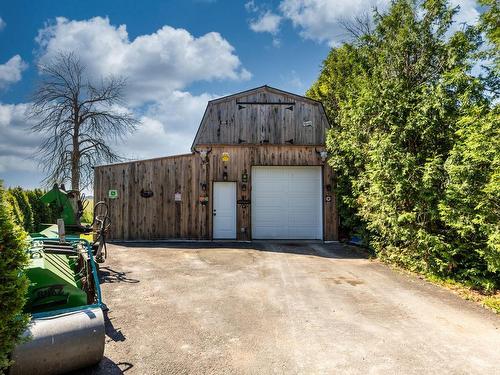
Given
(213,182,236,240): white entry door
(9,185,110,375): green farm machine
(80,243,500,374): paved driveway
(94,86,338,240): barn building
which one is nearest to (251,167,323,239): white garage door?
(94,86,338,240): barn building

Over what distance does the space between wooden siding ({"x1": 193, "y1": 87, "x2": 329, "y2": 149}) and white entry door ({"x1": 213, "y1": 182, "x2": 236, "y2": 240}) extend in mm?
1916

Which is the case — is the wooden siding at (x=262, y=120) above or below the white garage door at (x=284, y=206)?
above

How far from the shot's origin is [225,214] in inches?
462

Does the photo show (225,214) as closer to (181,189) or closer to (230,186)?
(230,186)

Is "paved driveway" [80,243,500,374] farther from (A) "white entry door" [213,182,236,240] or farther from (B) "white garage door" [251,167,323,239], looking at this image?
(B) "white garage door" [251,167,323,239]

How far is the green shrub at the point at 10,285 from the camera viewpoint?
2348 mm

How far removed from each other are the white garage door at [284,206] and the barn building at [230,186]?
0.04 meters

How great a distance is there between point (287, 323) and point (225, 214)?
24.6ft

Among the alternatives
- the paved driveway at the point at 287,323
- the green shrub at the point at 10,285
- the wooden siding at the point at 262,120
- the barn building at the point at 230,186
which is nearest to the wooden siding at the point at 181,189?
the barn building at the point at 230,186

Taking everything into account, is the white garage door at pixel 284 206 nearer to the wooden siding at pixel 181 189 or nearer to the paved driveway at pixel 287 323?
the wooden siding at pixel 181 189

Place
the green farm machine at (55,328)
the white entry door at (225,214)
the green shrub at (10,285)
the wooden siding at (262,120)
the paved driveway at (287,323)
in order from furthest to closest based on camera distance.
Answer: the wooden siding at (262,120), the white entry door at (225,214), the paved driveway at (287,323), the green farm machine at (55,328), the green shrub at (10,285)

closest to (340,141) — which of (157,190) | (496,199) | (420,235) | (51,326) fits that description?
(420,235)

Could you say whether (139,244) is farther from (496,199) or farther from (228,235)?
(496,199)

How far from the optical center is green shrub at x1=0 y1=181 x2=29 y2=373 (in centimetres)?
235
